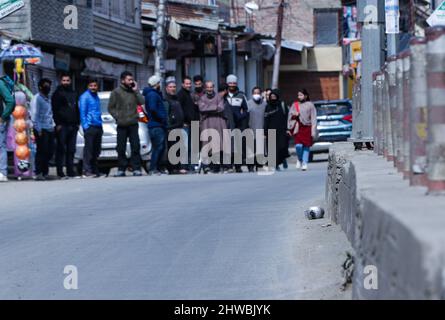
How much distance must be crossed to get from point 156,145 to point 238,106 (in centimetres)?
250

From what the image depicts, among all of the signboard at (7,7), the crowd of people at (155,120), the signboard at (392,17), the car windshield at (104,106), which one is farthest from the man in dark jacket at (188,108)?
the signboard at (392,17)

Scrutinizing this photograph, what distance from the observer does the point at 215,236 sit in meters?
11.7

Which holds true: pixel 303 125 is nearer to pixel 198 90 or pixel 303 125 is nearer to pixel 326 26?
pixel 198 90

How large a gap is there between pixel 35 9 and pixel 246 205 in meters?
14.5

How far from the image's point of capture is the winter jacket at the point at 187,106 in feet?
80.0

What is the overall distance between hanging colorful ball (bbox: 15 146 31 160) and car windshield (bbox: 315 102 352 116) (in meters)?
13.5

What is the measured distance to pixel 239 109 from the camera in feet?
82.6

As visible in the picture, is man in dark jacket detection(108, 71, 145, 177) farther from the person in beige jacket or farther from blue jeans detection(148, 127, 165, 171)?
the person in beige jacket

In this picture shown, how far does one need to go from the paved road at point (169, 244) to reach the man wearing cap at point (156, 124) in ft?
16.5

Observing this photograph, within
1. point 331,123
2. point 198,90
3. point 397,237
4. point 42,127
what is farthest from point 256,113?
point 397,237

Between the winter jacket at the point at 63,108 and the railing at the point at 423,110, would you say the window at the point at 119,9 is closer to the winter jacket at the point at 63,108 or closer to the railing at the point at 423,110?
the winter jacket at the point at 63,108

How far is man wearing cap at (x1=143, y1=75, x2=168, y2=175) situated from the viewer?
76.5 feet

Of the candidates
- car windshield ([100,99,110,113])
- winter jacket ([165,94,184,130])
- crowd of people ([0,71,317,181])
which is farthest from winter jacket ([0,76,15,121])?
car windshield ([100,99,110,113])

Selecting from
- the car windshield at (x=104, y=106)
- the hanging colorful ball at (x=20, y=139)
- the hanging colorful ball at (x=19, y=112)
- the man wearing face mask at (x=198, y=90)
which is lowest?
the hanging colorful ball at (x=20, y=139)
